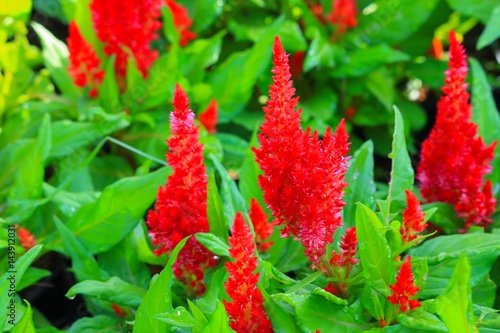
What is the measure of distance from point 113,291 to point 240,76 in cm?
89

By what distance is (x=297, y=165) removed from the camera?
3.28 feet

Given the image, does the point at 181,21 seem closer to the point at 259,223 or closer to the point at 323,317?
the point at 259,223

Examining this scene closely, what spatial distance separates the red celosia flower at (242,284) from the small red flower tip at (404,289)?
221 millimetres

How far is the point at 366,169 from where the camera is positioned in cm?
141

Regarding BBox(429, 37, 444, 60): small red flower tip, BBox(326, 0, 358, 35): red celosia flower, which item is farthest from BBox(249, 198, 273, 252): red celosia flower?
BBox(429, 37, 444, 60): small red flower tip

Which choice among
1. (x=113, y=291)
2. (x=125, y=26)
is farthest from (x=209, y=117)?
(x=113, y=291)

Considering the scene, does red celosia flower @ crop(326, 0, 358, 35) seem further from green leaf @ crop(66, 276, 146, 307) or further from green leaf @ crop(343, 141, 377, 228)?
green leaf @ crop(66, 276, 146, 307)

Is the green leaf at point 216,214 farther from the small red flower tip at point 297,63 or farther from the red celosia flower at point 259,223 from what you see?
the small red flower tip at point 297,63

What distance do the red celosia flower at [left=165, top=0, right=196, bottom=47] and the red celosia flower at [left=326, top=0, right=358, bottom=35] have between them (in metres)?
0.48

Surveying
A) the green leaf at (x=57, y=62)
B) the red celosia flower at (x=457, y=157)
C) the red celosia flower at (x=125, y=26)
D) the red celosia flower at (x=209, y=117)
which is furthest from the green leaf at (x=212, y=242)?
the green leaf at (x=57, y=62)

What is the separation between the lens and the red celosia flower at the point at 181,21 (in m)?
2.05

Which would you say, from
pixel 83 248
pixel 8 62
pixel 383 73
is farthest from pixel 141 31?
pixel 383 73

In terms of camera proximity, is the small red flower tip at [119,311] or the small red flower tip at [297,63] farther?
the small red flower tip at [297,63]

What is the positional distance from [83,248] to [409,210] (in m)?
0.68
